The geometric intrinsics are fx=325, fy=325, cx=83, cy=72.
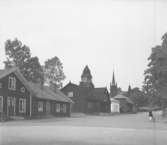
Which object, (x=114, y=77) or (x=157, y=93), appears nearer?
(x=114, y=77)

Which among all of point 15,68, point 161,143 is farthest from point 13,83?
point 161,143

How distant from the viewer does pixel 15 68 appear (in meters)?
31.0

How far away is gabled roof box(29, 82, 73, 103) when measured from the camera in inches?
1352

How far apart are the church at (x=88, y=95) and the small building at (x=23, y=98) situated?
7.86ft

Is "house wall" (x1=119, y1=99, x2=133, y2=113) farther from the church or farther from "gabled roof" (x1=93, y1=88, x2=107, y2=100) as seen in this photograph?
"gabled roof" (x1=93, y1=88, x2=107, y2=100)

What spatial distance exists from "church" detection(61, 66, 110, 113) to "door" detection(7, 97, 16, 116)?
17.6 feet

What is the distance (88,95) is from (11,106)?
7584 millimetres

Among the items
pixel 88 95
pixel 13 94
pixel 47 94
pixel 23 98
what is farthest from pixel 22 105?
pixel 88 95

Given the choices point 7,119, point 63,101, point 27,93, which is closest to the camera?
point 7,119

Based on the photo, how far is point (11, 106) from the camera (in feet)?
→ 99.1

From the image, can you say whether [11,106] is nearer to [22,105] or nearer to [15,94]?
[15,94]

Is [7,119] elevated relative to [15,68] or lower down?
lower down

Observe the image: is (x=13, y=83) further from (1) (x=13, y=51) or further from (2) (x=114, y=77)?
(2) (x=114, y=77)

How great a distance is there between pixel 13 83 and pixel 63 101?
9191mm
